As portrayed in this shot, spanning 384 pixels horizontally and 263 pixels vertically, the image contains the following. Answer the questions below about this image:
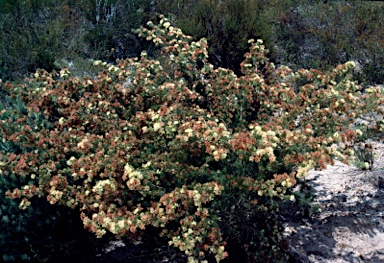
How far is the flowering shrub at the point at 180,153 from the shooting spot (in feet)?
10.3

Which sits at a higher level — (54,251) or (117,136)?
(117,136)


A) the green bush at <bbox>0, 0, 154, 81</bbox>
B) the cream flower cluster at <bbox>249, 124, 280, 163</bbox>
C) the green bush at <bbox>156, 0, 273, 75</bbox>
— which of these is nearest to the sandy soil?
the cream flower cluster at <bbox>249, 124, 280, 163</bbox>

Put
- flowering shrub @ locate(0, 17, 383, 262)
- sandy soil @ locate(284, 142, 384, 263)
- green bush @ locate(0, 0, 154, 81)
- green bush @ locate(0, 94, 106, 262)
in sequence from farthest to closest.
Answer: green bush @ locate(0, 0, 154, 81) → sandy soil @ locate(284, 142, 384, 263) → green bush @ locate(0, 94, 106, 262) → flowering shrub @ locate(0, 17, 383, 262)

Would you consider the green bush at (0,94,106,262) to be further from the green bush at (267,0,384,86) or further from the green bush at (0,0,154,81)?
the green bush at (267,0,384,86)

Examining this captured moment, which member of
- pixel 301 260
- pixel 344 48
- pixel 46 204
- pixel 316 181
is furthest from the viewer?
pixel 344 48

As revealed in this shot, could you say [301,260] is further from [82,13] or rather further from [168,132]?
[82,13]

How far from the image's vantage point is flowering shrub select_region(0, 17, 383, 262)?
3.15 metres

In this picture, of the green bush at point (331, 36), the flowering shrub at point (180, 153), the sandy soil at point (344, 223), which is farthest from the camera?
the green bush at point (331, 36)

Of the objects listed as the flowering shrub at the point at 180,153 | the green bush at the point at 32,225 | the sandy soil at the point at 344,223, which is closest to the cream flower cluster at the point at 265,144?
the flowering shrub at the point at 180,153

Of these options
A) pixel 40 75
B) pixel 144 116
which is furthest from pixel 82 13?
pixel 144 116

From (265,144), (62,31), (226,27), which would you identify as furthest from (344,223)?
(62,31)

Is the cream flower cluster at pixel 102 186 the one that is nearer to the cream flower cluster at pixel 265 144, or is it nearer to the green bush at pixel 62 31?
the cream flower cluster at pixel 265 144

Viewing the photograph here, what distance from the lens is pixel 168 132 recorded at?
3.38 metres

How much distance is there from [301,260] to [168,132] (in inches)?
63.7
